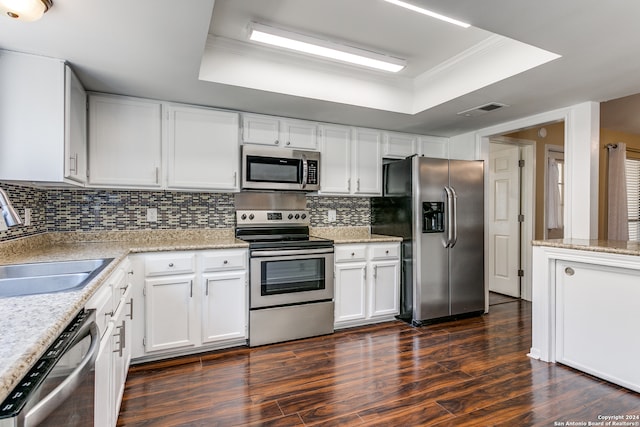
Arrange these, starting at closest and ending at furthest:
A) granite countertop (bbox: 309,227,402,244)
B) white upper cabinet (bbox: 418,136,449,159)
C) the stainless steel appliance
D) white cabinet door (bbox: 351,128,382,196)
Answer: the stainless steel appliance → granite countertop (bbox: 309,227,402,244) → white cabinet door (bbox: 351,128,382,196) → white upper cabinet (bbox: 418,136,449,159)

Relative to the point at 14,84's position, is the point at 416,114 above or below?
above

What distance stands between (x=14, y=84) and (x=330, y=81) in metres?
2.12

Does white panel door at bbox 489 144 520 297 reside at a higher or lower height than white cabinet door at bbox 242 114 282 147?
lower

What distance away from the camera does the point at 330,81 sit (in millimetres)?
2947

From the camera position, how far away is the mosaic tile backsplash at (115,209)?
2546 mm

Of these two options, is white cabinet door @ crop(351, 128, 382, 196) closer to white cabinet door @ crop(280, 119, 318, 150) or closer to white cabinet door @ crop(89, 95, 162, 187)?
white cabinet door @ crop(280, 119, 318, 150)

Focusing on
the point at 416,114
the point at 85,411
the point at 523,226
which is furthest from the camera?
the point at 523,226

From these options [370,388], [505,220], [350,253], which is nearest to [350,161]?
[350,253]

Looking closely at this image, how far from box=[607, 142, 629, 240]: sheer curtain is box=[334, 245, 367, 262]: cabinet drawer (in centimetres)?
390

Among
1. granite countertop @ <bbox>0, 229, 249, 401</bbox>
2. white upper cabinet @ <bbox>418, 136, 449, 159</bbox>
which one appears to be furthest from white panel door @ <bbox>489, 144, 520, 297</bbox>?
granite countertop @ <bbox>0, 229, 249, 401</bbox>

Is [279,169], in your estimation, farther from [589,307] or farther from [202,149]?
[589,307]

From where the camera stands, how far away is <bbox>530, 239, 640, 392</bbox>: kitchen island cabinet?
7.22ft

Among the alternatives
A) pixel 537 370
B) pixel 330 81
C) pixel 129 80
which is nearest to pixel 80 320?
pixel 129 80

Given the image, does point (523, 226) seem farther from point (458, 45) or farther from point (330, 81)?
point (330, 81)
